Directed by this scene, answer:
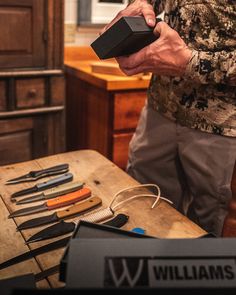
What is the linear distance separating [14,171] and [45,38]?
98 cm

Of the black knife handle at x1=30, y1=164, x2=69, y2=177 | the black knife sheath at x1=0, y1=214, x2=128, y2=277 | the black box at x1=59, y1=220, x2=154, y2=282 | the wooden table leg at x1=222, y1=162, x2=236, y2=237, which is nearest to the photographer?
the black box at x1=59, y1=220, x2=154, y2=282

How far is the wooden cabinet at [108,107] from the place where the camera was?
1.93 meters

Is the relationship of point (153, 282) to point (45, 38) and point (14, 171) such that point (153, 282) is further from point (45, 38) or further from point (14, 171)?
point (45, 38)

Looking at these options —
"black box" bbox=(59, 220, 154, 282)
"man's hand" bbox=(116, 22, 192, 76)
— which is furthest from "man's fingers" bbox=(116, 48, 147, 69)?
"black box" bbox=(59, 220, 154, 282)

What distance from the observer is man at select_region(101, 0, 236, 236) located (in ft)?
3.07

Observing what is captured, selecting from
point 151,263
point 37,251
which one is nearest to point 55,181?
point 37,251

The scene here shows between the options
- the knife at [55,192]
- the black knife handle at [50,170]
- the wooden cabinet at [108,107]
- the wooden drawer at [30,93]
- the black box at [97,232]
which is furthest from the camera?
the wooden cabinet at [108,107]

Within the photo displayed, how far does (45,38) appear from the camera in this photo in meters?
1.82

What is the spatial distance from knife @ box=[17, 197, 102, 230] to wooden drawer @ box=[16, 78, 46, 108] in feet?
3.56

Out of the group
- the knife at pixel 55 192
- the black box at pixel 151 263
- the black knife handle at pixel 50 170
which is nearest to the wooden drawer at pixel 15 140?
the black knife handle at pixel 50 170

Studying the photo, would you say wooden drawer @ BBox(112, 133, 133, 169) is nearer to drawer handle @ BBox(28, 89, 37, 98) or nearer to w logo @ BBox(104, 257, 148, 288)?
drawer handle @ BBox(28, 89, 37, 98)

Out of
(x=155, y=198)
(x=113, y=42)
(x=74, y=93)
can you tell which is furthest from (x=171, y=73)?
(x=74, y=93)

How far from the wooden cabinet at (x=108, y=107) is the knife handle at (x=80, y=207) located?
1.09 metres

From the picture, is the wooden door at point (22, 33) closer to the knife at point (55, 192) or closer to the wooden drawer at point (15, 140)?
the wooden drawer at point (15, 140)
